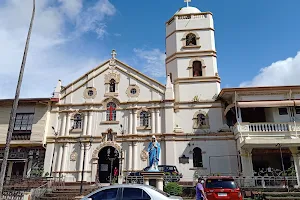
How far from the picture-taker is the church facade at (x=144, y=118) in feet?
79.0

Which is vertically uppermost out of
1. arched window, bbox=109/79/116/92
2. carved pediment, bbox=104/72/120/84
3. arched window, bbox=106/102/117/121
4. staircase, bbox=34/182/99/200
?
carved pediment, bbox=104/72/120/84

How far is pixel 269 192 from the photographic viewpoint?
55.3 ft

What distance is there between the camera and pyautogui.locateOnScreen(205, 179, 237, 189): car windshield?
12.3m

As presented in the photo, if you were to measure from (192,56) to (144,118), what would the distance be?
8429 mm

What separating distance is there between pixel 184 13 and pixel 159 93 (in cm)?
1017

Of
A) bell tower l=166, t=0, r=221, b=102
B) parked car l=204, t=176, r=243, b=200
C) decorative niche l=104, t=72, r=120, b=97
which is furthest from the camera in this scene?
decorative niche l=104, t=72, r=120, b=97

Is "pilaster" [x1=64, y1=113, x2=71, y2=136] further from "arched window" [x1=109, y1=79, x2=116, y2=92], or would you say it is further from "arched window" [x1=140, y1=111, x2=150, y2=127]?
"arched window" [x1=140, y1=111, x2=150, y2=127]

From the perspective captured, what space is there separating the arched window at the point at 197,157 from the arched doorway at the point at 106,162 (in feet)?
23.5

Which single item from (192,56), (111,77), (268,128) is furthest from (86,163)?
(268,128)

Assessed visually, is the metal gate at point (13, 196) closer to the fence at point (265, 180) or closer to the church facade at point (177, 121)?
the fence at point (265, 180)

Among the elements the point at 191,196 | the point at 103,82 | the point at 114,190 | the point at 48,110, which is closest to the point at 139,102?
the point at 103,82

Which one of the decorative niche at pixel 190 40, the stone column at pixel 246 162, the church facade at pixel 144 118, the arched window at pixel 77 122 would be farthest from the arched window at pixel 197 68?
the arched window at pixel 77 122

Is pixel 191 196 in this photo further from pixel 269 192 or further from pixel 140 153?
pixel 140 153

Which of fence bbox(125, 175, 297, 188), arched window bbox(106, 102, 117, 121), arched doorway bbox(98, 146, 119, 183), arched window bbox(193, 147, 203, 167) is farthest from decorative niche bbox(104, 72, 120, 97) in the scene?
fence bbox(125, 175, 297, 188)
